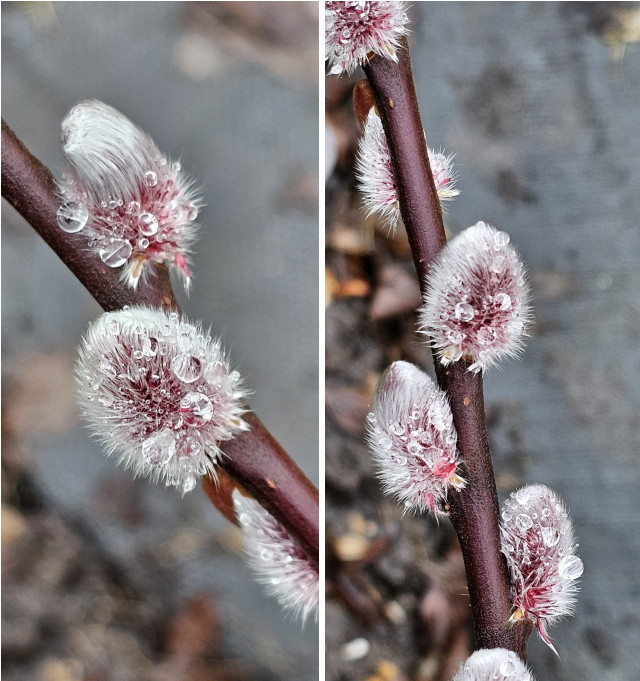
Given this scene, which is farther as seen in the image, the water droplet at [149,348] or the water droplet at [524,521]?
the water droplet at [524,521]

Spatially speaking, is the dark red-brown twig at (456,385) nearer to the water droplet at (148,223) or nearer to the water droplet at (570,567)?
the water droplet at (570,567)

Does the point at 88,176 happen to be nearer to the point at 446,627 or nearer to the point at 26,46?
the point at 26,46

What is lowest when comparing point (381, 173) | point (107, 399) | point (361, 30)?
point (107, 399)

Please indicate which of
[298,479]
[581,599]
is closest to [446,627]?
[581,599]

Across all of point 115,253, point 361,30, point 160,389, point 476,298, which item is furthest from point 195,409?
point 361,30

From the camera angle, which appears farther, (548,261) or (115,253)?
(548,261)

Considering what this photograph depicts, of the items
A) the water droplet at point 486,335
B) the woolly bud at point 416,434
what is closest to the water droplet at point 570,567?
the woolly bud at point 416,434

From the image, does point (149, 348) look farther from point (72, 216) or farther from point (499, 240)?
point (499, 240)

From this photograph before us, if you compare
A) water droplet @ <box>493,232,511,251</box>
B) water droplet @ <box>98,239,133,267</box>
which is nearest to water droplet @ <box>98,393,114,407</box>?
water droplet @ <box>98,239,133,267</box>
